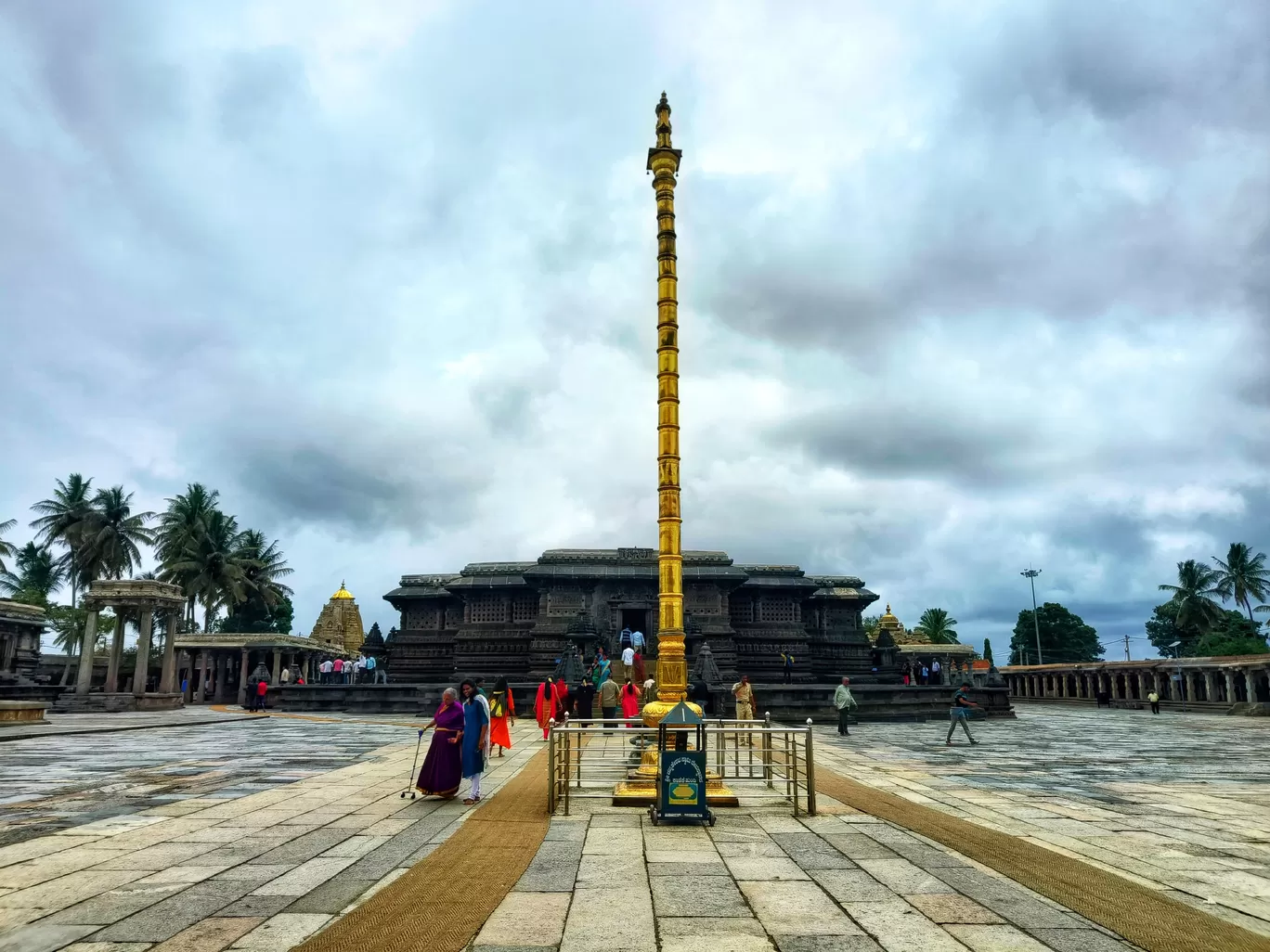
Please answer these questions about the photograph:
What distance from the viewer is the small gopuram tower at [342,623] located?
66.9m

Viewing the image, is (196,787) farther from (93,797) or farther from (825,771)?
(825,771)

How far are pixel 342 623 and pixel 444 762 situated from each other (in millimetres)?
61724

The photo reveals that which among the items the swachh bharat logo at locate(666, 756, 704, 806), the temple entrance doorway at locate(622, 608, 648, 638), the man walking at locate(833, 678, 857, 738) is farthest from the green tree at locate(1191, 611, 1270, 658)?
the swachh bharat logo at locate(666, 756, 704, 806)

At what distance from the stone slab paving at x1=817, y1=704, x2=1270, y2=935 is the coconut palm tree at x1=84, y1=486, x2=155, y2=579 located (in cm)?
4695

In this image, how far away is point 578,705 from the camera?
78.6 feet

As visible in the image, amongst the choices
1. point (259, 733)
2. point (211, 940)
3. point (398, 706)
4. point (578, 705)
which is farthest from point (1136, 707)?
point (211, 940)

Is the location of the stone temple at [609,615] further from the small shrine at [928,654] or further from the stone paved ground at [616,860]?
the stone paved ground at [616,860]

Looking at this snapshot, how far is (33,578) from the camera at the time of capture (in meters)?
64.2

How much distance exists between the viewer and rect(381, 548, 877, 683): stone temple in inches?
1548

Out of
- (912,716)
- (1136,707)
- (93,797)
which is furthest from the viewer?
(1136,707)

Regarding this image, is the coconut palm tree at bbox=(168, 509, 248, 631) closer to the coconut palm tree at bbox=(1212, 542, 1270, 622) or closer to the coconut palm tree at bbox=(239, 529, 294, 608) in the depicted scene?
the coconut palm tree at bbox=(239, 529, 294, 608)

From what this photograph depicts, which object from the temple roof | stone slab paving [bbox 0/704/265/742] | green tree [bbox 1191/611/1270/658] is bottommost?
stone slab paving [bbox 0/704/265/742]

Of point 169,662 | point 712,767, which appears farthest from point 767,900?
point 169,662

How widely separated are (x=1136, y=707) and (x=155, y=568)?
195 ft
